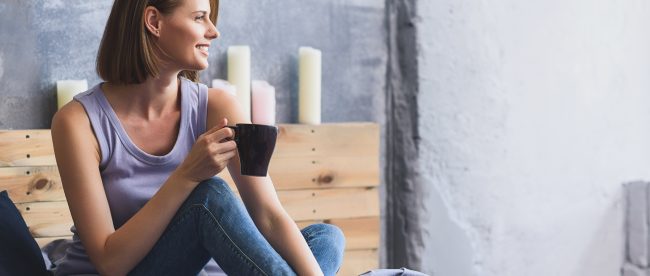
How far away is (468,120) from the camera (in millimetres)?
2543

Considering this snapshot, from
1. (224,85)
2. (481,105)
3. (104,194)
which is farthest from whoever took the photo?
(481,105)

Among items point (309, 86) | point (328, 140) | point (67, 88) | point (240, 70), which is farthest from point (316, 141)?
point (67, 88)

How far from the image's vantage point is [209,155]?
138cm

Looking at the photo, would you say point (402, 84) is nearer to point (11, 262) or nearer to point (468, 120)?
point (468, 120)

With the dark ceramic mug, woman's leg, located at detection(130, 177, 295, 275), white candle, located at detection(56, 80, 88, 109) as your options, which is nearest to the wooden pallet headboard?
white candle, located at detection(56, 80, 88, 109)

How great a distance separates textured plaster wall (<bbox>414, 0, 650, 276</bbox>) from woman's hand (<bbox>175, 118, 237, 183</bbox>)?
1.18 metres

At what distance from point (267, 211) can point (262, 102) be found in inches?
32.5

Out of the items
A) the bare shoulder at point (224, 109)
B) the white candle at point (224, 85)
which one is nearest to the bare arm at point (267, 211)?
the bare shoulder at point (224, 109)

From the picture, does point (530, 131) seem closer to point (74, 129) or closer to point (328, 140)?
point (328, 140)

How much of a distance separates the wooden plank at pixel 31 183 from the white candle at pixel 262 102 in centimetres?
54

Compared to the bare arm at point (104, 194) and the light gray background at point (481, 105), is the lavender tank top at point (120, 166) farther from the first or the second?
the light gray background at point (481, 105)

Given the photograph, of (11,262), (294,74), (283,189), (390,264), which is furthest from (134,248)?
(390,264)

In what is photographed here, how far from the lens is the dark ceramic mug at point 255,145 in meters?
1.32

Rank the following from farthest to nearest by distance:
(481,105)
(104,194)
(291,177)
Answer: (481,105), (291,177), (104,194)
